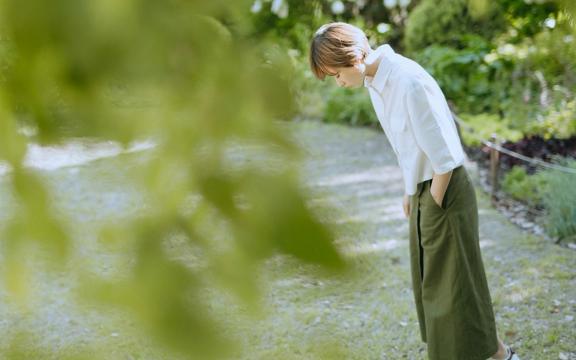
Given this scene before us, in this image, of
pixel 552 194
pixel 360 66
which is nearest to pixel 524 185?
pixel 552 194

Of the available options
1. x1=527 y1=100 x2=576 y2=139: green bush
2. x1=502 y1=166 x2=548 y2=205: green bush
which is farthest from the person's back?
x1=527 y1=100 x2=576 y2=139: green bush

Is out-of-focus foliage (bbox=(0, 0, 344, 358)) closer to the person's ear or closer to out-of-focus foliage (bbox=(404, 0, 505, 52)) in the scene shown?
the person's ear

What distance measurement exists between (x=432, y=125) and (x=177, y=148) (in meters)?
1.57

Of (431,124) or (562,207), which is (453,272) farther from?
(562,207)

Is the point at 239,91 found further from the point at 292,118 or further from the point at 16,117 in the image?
the point at 16,117

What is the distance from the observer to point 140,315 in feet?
Result: 1.40

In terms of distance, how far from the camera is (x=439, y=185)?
2.04 metres

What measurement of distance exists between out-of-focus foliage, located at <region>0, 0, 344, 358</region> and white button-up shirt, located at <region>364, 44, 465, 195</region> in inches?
56.5

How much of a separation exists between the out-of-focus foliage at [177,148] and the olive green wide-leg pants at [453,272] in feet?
5.76

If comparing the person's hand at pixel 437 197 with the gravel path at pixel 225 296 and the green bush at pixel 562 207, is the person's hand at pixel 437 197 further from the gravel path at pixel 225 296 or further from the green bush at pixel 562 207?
the green bush at pixel 562 207

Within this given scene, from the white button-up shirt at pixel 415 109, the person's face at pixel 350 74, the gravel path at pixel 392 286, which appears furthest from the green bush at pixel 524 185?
the person's face at pixel 350 74

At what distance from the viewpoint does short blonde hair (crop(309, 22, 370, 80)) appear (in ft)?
5.03

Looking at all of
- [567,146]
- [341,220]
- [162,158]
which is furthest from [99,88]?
[567,146]

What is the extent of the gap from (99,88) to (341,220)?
0.18 meters
